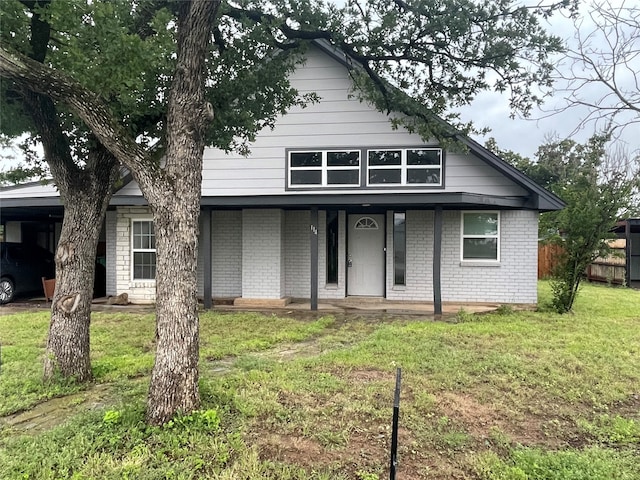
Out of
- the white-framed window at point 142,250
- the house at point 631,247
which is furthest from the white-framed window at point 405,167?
the house at point 631,247

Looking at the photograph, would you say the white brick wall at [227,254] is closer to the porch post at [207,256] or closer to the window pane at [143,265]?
A: the porch post at [207,256]

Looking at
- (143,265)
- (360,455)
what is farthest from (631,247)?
(360,455)

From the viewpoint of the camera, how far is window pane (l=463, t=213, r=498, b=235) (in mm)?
10875

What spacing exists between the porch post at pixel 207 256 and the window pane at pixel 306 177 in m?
2.27

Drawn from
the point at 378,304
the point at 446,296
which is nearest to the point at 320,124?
the point at 378,304

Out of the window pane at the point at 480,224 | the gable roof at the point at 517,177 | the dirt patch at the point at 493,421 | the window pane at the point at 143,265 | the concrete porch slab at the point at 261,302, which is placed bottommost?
the dirt patch at the point at 493,421

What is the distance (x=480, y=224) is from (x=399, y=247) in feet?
6.91

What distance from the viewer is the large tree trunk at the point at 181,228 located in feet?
12.2

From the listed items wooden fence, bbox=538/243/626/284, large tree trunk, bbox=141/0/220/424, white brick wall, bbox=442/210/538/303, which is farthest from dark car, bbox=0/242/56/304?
wooden fence, bbox=538/243/626/284

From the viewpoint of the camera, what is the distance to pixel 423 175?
10.6 metres

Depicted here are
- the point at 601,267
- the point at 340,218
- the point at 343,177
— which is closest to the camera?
the point at 343,177

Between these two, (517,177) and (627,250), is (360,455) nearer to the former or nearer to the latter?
(517,177)

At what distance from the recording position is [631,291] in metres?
14.7

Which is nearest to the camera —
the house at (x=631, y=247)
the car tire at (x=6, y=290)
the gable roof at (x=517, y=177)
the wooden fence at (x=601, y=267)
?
the gable roof at (x=517, y=177)
